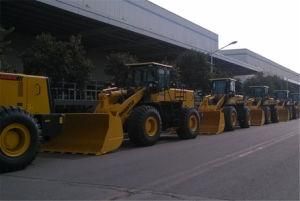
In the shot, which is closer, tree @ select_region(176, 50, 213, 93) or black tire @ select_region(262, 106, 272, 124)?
black tire @ select_region(262, 106, 272, 124)

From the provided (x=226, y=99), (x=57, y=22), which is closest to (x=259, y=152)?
(x=226, y=99)

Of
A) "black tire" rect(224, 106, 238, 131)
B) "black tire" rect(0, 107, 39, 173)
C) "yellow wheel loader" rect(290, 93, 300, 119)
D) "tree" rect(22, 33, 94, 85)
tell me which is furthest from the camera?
"yellow wheel loader" rect(290, 93, 300, 119)

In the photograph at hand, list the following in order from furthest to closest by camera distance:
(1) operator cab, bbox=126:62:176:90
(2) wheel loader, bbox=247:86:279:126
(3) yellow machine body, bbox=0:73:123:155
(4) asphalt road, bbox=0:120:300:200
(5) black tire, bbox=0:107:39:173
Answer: (2) wheel loader, bbox=247:86:279:126, (1) operator cab, bbox=126:62:176:90, (3) yellow machine body, bbox=0:73:123:155, (5) black tire, bbox=0:107:39:173, (4) asphalt road, bbox=0:120:300:200

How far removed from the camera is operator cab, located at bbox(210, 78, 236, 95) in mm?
28078

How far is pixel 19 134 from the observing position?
12312 mm

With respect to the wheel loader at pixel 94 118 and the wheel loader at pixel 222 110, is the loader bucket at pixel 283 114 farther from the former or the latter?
the wheel loader at pixel 94 118

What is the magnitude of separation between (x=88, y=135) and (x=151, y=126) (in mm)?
3142

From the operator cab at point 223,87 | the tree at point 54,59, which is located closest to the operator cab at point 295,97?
the operator cab at point 223,87

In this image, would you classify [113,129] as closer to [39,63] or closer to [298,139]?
[298,139]

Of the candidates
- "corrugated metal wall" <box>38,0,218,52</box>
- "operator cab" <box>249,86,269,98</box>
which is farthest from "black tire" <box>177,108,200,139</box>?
"operator cab" <box>249,86,269,98</box>

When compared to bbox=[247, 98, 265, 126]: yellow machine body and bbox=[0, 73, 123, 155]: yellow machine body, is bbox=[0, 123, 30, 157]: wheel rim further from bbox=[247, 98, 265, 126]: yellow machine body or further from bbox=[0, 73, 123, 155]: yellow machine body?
bbox=[247, 98, 265, 126]: yellow machine body

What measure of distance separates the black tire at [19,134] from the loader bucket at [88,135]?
280 centimetres

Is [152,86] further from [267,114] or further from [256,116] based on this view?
[267,114]

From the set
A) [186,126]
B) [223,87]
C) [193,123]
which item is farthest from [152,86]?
[223,87]
